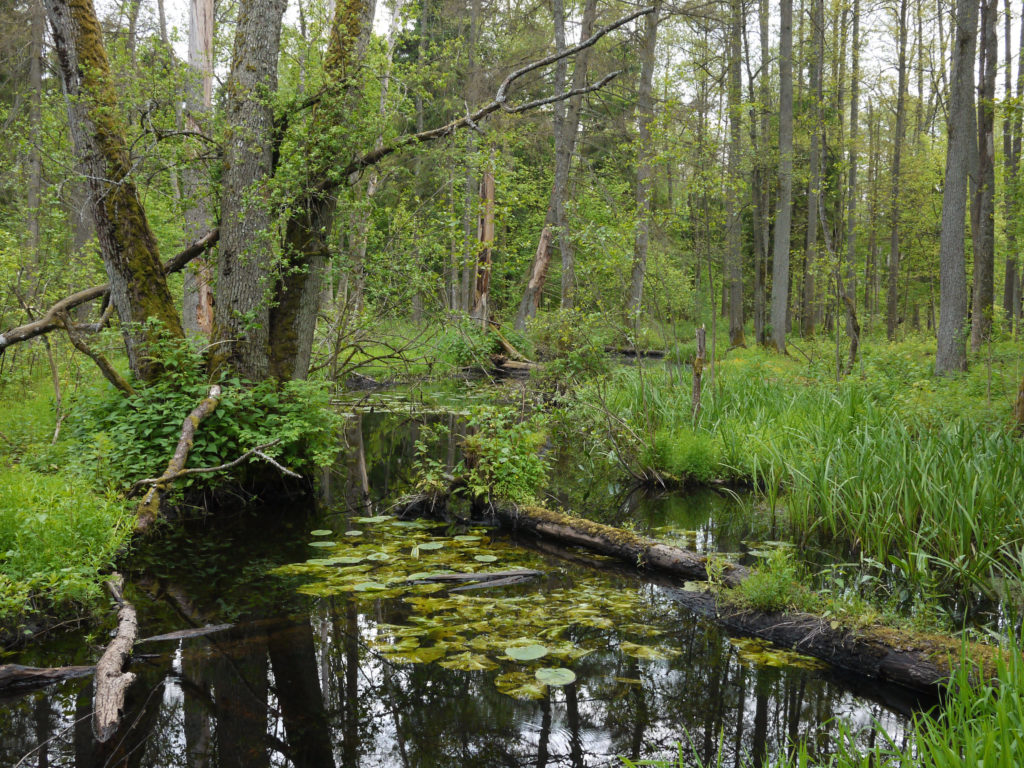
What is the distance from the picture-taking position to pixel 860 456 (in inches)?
228

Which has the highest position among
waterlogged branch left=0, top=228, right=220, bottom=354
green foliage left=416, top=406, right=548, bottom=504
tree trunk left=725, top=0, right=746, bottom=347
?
tree trunk left=725, top=0, right=746, bottom=347

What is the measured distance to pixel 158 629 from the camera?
13.7ft

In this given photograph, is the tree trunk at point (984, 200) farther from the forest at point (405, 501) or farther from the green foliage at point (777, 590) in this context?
the green foliage at point (777, 590)

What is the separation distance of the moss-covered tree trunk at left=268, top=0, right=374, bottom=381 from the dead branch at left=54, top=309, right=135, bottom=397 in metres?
1.29

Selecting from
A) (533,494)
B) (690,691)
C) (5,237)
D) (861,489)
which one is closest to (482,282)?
(5,237)

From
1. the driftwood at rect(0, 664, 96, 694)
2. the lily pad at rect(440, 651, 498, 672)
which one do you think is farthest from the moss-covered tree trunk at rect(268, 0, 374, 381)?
the lily pad at rect(440, 651, 498, 672)

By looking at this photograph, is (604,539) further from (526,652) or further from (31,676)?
(31,676)

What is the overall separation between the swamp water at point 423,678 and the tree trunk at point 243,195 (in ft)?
7.14

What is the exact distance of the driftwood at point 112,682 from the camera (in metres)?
3.09

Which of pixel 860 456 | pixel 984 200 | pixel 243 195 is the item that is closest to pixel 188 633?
pixel 243 195

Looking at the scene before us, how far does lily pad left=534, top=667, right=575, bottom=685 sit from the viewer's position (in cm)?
355

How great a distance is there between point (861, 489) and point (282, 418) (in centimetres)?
495

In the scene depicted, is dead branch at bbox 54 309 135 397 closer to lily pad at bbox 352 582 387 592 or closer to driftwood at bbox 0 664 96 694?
lily pad at bbox 352 582 387 592

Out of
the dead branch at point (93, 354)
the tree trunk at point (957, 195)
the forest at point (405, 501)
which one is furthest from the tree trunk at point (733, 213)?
the dead branch at point (93, 354)
